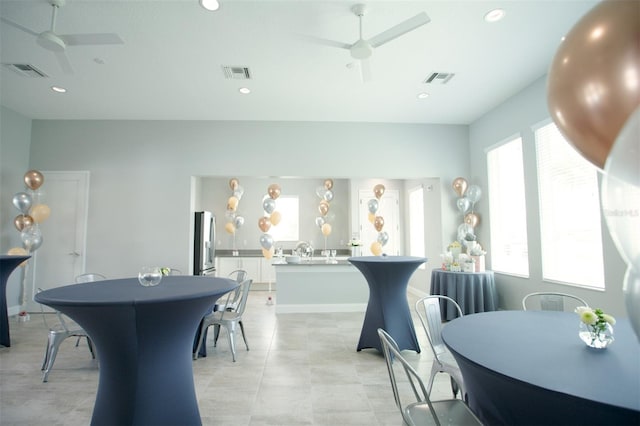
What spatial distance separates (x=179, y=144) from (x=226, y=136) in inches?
34.0

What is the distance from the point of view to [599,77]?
1021mm

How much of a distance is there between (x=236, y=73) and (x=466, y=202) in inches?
170

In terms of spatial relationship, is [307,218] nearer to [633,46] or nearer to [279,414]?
[279,414]

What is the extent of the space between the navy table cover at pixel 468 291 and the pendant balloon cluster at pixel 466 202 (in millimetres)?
946

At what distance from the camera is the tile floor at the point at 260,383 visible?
2266mm

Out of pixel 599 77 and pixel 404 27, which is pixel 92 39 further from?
pixel 599 77

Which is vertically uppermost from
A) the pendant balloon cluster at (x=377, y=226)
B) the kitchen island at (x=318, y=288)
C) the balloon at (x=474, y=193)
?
the balloon at (x=474, y=193)

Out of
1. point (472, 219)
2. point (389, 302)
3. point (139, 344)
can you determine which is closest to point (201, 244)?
point (389, 302)

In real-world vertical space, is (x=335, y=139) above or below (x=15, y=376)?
above

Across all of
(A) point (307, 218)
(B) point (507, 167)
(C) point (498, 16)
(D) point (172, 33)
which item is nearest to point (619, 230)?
(C) point (498, 16)

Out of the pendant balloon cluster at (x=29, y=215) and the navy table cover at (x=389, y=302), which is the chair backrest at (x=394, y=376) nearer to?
the navy table cover at (x=389, y=302)

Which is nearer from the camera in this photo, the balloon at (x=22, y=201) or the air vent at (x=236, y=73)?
the air vent at (x=236, y=73)

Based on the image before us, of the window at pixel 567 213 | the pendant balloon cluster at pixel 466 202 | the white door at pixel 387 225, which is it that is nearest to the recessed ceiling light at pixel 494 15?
the window at pixel 567 213

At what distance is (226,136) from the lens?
19.1ft
